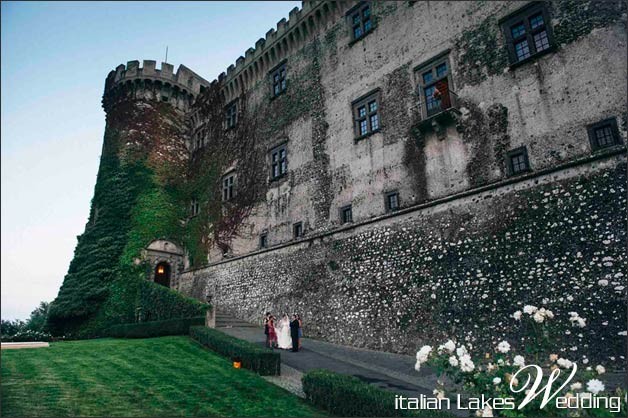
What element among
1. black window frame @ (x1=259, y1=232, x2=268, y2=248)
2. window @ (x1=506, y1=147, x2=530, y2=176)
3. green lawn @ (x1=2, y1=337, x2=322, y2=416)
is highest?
window @ (x1=506, y1=147, x2=530, y2=176)

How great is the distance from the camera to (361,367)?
41.5 feet

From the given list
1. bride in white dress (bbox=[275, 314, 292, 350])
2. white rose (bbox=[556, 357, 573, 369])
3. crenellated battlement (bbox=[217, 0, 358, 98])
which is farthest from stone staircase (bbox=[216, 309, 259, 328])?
white rose (bbox=[556, 357, 573, 369])

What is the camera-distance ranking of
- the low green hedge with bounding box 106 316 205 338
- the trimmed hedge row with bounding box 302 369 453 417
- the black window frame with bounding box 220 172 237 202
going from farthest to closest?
the black window frame with bounding box 220 172 237 202 < the low green hedge with bounding box 106 316 205 338 < the trimmed hedge row with bounding box 302 369 453 417

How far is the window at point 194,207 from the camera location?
2934 centimetres

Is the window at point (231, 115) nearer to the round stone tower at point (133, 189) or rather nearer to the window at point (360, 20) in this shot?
the round stone tower at point (133, 189)

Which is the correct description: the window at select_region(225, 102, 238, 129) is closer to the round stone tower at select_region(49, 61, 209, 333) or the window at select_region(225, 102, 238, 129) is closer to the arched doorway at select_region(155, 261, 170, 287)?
the round stone tower at select_region(49, 61, 209, 333)

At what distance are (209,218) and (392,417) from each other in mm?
22716

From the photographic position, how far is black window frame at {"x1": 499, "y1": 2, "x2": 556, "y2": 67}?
14242mm

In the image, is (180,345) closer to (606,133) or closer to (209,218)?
(209,218)

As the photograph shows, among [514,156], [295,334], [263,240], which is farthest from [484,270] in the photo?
[263,240]

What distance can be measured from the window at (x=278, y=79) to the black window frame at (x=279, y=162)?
154 inches

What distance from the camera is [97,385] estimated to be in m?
9.11

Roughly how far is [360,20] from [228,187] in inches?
546

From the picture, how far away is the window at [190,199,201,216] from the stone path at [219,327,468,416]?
14.8 metres
